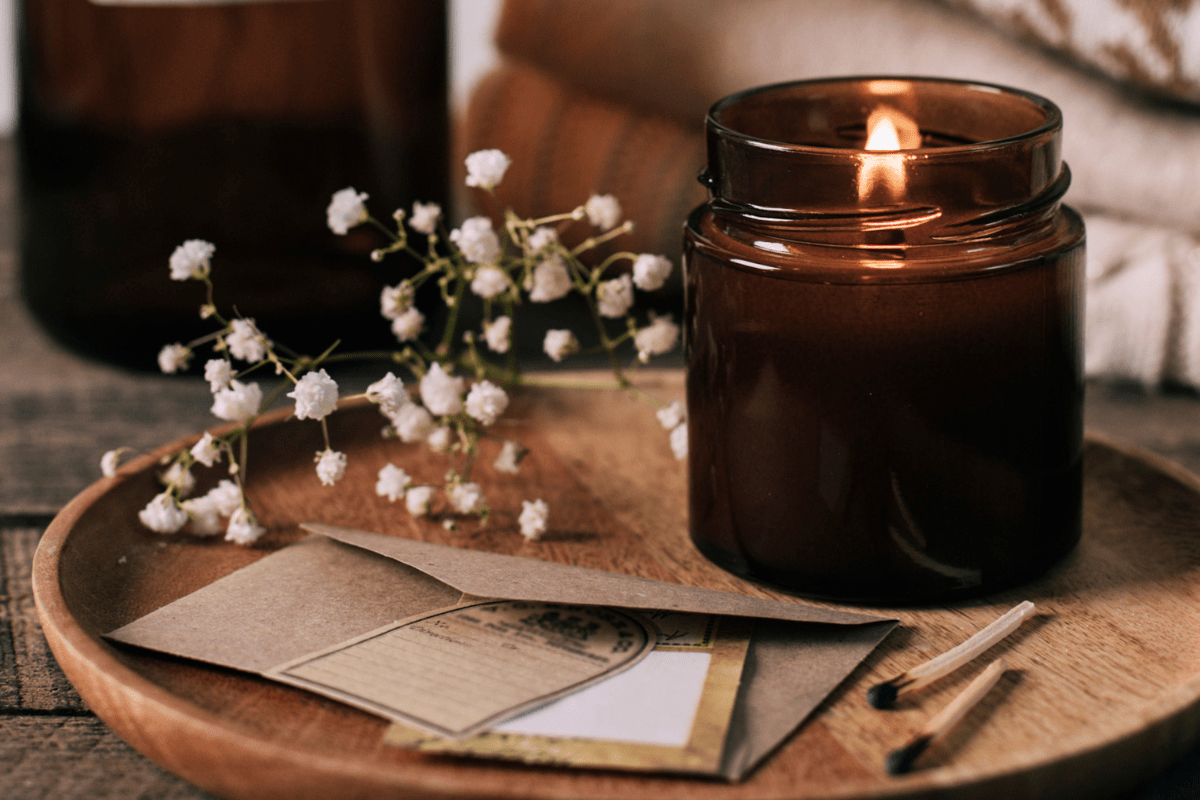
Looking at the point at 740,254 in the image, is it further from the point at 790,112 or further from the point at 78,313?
the point at 78,313

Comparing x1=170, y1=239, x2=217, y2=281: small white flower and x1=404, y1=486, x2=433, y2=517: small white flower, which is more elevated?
x1=170, y1=239, x2=217, y2=281: small white flower

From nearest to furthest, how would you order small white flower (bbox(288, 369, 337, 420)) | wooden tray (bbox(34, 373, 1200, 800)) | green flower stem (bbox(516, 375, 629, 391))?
1. wooden tray (bbox(34, 373, 1200, 800))
2. small white flower (bbox(288, 369, 337, 420))
3. green flower stem (bbox(516, 375, 629, 391))

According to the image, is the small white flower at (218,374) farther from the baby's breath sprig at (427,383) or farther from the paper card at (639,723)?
the paper card at (639,723)

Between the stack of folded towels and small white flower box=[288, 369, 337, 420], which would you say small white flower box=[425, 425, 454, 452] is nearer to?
small white flower box=[288, 369, 337, 420]

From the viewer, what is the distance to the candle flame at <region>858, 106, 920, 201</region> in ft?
1.50

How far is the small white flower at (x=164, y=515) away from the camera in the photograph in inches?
22.1

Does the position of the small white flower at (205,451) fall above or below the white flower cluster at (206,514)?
above

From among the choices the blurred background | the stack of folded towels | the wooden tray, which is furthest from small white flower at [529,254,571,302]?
the stack of folded towels

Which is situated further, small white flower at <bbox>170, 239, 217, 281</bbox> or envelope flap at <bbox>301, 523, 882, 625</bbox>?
small white flower at <bbox>170, 239, 217, 281</bbox>

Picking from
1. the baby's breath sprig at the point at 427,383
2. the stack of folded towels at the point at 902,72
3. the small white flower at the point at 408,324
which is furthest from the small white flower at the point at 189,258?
the stack of folded towels at the point at 902,72

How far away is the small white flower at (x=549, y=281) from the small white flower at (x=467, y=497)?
99 mm

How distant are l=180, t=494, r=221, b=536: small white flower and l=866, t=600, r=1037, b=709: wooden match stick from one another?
31 centimetres

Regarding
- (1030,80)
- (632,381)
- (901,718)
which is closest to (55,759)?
(901,718)

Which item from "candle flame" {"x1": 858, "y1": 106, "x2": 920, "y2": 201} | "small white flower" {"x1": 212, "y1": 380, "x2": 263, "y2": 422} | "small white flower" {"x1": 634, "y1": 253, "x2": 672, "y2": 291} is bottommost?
"small white flower" {"x1": 212, "y1": 380, "x2": 263, "y2": 422}
